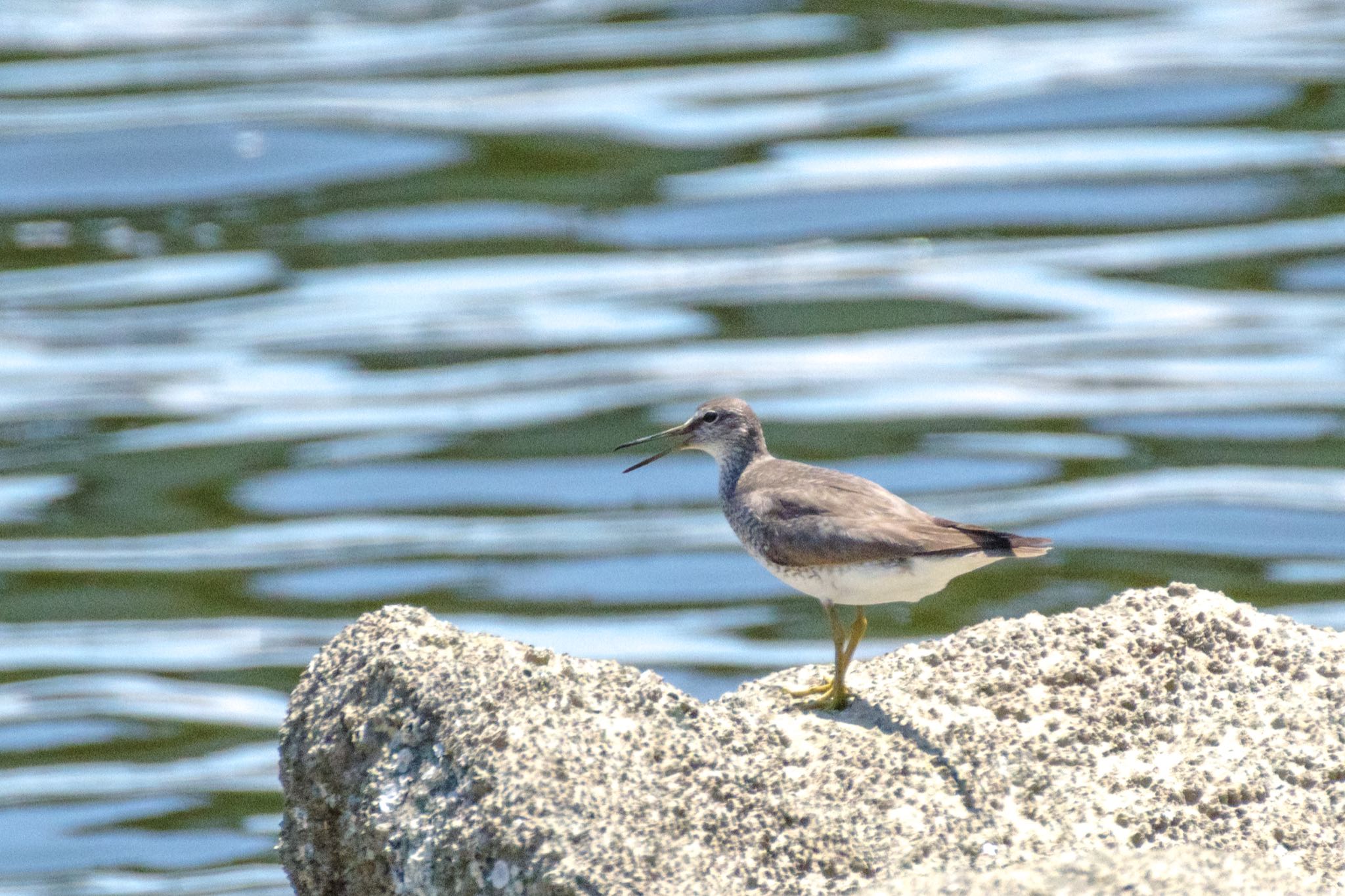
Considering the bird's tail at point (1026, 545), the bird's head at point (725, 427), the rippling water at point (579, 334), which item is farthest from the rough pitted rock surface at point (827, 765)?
the rippling water at point (579, 334)

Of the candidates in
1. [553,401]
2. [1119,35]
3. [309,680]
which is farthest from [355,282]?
[309,680]

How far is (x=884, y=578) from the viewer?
6.09 m

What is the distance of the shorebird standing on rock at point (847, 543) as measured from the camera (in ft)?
19.3

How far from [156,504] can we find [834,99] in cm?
1248

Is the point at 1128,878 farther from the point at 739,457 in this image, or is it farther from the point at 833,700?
the point at 739,457

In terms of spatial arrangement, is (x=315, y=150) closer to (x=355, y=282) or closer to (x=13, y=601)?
(x=355, y=282)

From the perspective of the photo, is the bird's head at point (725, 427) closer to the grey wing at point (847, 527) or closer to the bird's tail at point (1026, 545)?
the grey wing at point (847, 527)

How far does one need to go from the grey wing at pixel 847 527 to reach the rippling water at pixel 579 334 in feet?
16.5

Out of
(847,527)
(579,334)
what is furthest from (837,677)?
(579,334)

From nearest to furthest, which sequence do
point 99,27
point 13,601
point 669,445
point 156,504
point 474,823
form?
1. point 474,823
2. point 669,445
3. point 13,601
4. point 156,504
5. point 99,27

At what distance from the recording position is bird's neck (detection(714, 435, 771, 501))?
7457mm

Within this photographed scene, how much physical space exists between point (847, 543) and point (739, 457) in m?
1.51

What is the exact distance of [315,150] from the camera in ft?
76.9

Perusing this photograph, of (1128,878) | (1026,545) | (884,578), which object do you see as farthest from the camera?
(884,578)
